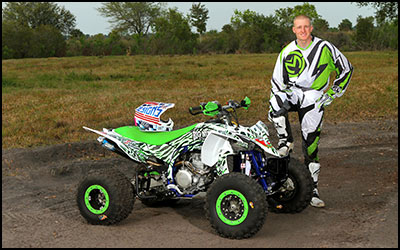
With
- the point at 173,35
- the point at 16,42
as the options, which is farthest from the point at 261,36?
the point at 16,42

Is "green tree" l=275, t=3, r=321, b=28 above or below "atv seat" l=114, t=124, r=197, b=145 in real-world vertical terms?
above

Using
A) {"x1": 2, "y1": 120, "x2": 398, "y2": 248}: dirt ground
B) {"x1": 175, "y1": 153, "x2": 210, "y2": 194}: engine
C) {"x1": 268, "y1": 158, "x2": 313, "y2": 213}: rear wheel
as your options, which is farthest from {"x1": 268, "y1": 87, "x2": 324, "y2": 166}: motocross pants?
{"x1": 175, "y1": 153, "x2": 210, "y2": 194}: engine

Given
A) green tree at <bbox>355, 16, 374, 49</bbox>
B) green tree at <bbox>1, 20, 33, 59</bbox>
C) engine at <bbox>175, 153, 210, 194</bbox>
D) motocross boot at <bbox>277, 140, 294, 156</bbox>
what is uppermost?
green tree at <bbox>355, 16, 374, 49</bbox>

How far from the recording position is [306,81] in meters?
7.03

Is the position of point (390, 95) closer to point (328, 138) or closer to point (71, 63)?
point (328, 138)

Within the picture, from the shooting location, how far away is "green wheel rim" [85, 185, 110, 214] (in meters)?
6.36

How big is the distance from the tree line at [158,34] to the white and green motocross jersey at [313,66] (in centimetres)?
2734

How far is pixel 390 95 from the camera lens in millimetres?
16781

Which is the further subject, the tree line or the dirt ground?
the tree line

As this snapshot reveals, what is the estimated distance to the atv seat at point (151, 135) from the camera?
6.37m

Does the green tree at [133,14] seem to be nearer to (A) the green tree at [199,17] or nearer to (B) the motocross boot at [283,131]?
(A) the green tree at [199,17]

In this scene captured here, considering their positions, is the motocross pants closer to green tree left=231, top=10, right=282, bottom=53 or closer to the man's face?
the man's face

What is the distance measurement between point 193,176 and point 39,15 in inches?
2437

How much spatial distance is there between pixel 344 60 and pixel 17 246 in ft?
14.7
